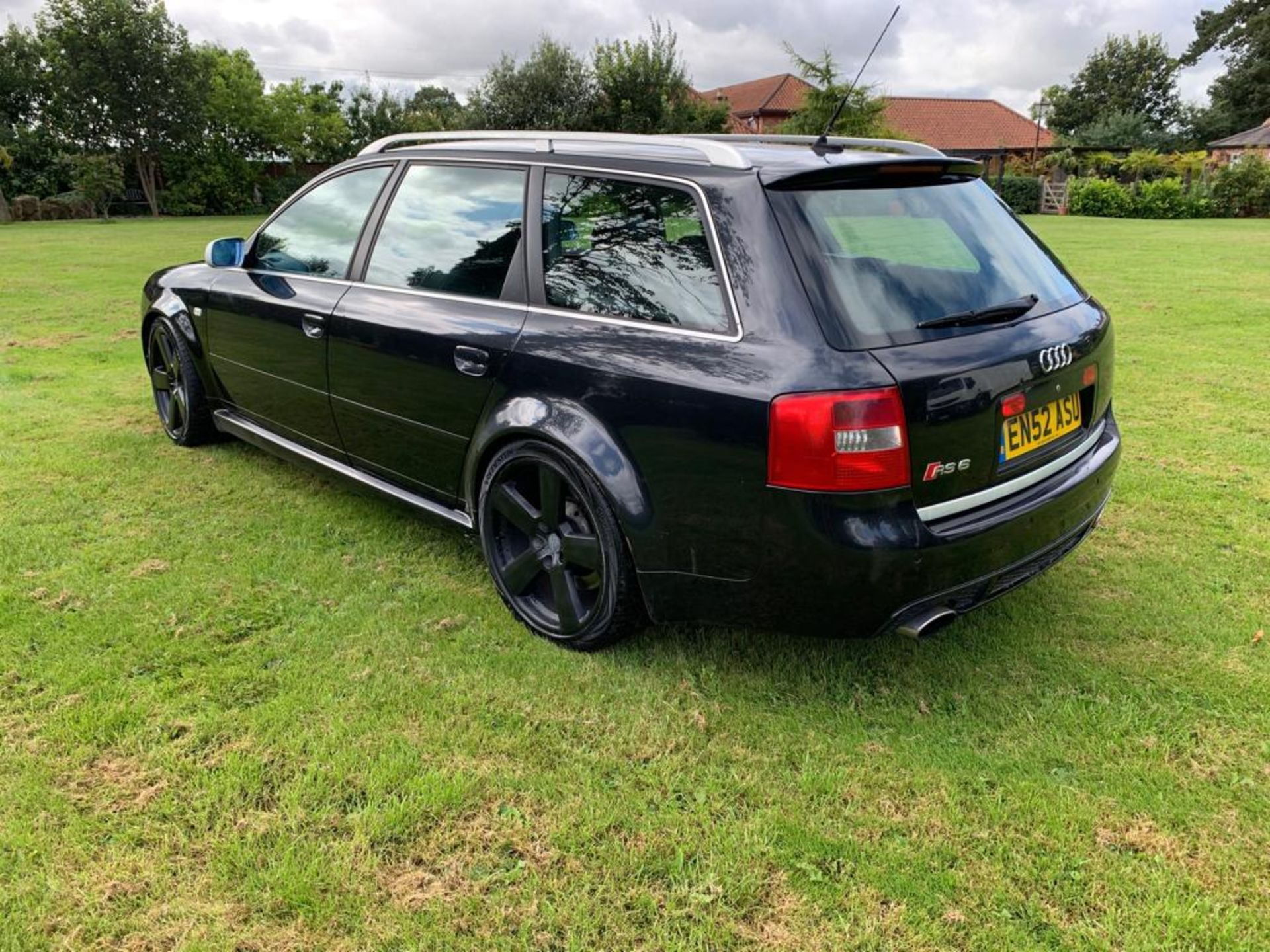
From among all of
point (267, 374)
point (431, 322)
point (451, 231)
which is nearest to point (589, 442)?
point (431, 322)

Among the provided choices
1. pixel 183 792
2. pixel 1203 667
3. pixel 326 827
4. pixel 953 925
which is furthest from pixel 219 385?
pixel 1203 667

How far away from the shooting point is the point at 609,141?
2895mm

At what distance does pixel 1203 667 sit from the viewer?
2818mm

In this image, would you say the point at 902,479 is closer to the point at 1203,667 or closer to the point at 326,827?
the point at 1203,667

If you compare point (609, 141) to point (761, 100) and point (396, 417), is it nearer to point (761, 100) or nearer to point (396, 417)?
point (396, 417)

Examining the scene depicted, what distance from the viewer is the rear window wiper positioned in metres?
2.42

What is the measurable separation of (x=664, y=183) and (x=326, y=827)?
2.00 meters

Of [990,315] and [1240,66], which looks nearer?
[990,315]

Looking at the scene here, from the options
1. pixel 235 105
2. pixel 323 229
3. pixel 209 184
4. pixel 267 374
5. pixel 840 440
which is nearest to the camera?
pixel 840 440

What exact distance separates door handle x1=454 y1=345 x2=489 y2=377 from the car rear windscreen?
3.60ft

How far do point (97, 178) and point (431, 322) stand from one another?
113 ft

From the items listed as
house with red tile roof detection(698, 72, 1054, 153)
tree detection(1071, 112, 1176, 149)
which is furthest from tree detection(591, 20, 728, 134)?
tree detection(1071, 112, 1176, 149)

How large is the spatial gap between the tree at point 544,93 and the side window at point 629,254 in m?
36.9

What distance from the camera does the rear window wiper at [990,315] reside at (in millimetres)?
2418
